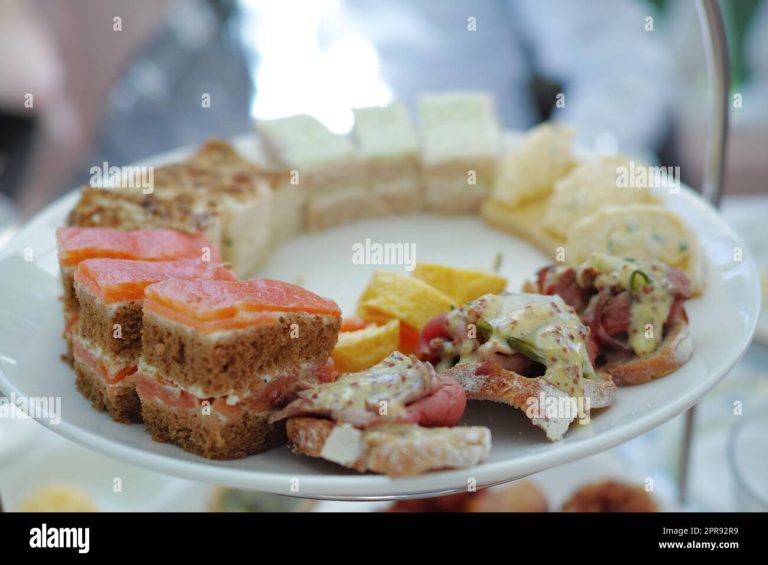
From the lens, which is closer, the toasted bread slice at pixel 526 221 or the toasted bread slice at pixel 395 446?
the toasted bread slice at pixel 395 446

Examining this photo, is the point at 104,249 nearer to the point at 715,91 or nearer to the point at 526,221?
the point at 526,221

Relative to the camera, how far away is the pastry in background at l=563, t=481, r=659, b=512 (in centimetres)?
221

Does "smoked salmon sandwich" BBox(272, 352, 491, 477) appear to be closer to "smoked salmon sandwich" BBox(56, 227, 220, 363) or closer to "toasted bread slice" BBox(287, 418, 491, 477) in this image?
"toasted bread slice" BBox(287, 418, 491, 477)

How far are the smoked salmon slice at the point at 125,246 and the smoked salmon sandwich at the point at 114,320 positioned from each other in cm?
8

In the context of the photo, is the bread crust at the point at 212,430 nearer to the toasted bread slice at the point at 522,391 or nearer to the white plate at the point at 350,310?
the white plate at the point at 350,310

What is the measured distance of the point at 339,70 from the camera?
4965 millimetres

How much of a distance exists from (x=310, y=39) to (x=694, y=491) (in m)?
3.70

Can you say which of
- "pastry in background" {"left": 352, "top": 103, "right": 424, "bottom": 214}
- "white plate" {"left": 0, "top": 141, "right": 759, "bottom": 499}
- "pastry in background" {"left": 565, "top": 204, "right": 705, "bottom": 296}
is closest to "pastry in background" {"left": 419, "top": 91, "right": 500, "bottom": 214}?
"pastry in background" {"left": 352, "top": 103, "right": 424, "bottom": 214}

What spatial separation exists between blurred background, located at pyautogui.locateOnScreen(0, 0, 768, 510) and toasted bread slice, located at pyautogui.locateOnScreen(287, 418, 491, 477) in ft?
10.6

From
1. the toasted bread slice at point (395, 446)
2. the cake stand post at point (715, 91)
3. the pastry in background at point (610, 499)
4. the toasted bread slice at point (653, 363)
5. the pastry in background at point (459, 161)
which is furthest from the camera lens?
the pastry in background at point (459, 161)

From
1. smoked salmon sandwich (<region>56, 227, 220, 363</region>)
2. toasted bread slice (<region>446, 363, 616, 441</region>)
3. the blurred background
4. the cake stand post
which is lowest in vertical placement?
toasted bread slice (<region>446, 363, 616, 441</region>)

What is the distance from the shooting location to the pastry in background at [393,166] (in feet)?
8.71

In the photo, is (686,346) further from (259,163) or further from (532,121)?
(532,121)

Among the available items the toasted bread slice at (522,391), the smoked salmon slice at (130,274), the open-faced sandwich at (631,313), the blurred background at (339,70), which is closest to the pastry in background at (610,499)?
the open-faced sandwich at (631,313)
